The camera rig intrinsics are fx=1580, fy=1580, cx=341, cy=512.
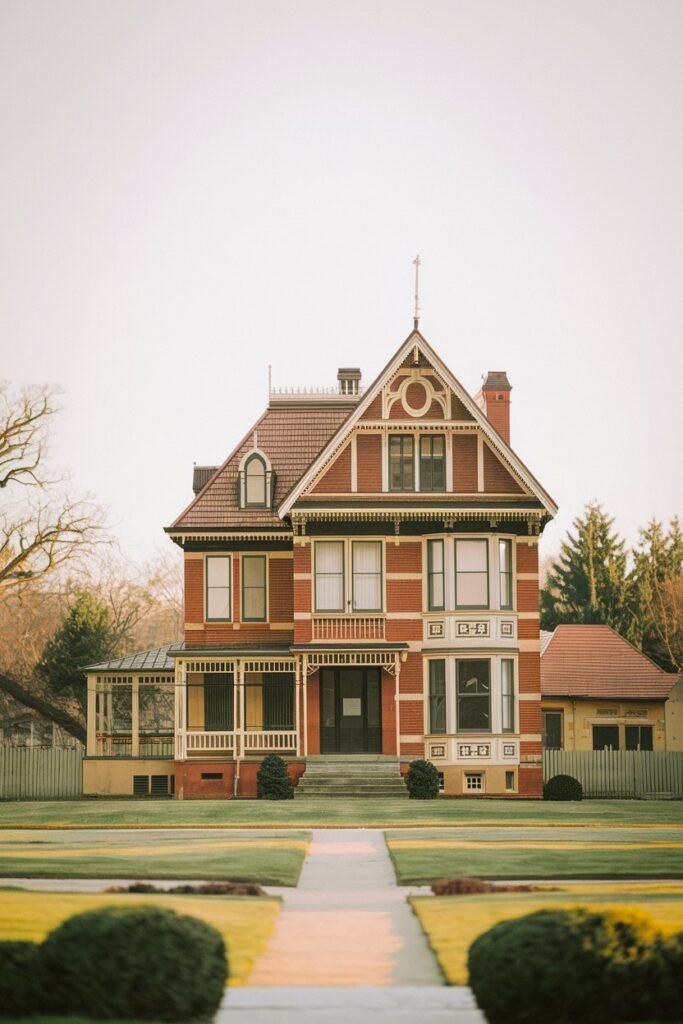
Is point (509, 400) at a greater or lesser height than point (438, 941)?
greater

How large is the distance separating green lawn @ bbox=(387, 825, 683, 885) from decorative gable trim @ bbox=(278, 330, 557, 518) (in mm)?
15583

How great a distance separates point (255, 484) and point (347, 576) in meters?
4.83

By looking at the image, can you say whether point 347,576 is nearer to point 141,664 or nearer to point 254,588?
point 254,588

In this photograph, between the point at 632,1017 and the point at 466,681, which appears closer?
the point at 632,1017

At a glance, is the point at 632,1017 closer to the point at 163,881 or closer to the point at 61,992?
the point at 61,992

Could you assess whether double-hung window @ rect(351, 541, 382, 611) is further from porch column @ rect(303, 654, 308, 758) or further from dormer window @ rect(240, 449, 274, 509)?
dormer window @ rect(240, 449, 274, 509)

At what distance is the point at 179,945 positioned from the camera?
1338 centimetres

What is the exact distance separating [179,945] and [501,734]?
33194 mm

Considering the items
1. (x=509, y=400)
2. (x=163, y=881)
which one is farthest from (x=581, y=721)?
(x=163, y=881)

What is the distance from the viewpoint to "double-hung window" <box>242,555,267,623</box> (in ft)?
160

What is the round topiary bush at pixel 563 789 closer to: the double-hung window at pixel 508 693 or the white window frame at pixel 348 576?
the double-hung window at pixel 508 693

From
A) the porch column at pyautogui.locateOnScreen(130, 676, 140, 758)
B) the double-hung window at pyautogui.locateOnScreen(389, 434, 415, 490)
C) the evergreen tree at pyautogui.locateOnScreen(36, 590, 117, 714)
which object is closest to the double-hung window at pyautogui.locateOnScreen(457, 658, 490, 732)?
the double-hung window at pyautogui.locateOnScreen(389, 434, 415, 490)

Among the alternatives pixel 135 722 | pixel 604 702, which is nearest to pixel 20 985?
pixel 135 722

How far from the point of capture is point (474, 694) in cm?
4612
